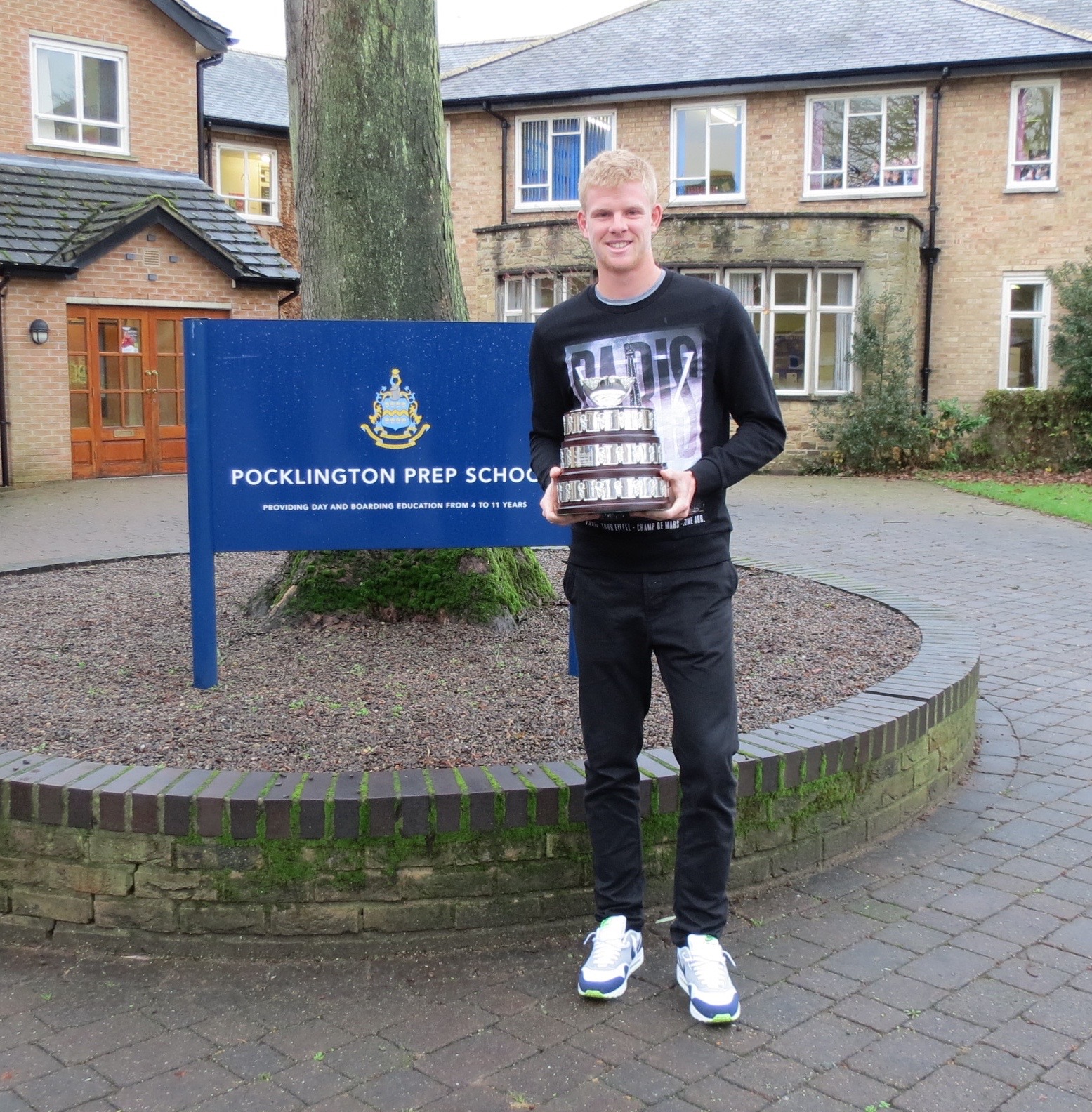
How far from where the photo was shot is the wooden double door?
18.6 metres

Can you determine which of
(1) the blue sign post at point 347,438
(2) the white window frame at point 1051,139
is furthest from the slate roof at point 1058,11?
(1) the blue sign post at point 347,438

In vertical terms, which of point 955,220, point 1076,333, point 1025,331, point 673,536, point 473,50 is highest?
point 473,50

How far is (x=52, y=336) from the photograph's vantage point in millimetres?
17938

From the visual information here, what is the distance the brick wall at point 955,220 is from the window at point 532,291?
10.3 inches

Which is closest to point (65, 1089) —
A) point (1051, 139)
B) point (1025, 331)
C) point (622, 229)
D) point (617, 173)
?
point (622, 229)

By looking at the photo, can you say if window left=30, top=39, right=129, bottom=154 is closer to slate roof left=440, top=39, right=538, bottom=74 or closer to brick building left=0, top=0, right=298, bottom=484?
brick building left=0, top=0, right=298, bottom=484

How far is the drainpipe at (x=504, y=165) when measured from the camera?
25.8m

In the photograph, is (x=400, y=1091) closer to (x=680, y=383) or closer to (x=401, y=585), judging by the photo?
(x=680, y=383)

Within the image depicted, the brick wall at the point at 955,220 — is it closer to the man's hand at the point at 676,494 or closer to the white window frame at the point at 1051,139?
the white window frame at the point at 1051,139

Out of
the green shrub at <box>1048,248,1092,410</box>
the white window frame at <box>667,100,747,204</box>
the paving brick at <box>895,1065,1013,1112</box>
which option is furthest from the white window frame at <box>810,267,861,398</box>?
the paving brick at <box>895,1065,1013,1112</box>

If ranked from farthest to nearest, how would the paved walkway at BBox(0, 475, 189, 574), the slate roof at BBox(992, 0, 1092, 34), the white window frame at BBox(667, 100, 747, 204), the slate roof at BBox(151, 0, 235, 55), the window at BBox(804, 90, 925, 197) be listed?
the slate roof at BBox(992, 0, 1092, 34) < the white window frame at BBox(667, 100, 747, 204) < the window at BBox(804, 90, 925, 197) < the slate roof at BBox(151, 0, 235, 55) < the paved walkway at BBox(0, 475, 189, 574)

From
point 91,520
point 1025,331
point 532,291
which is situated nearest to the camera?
point 91,520

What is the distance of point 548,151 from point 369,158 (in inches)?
841

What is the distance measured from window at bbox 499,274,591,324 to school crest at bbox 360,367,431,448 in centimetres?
1814
